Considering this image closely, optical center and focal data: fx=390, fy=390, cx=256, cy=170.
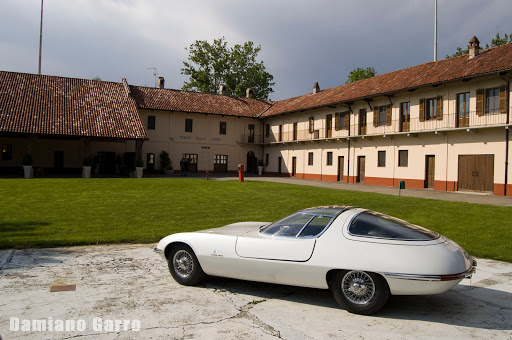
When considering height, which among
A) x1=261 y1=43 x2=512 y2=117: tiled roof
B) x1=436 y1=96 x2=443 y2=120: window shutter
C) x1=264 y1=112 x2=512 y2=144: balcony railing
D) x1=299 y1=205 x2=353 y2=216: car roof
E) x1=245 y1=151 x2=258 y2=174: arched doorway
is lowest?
x1=299 y1=205 x2=353 y2=216: car roof

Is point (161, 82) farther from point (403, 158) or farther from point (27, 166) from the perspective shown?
point (403, 158)

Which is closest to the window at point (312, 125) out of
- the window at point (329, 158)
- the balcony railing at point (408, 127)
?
the balcony railing at point (408, 127)

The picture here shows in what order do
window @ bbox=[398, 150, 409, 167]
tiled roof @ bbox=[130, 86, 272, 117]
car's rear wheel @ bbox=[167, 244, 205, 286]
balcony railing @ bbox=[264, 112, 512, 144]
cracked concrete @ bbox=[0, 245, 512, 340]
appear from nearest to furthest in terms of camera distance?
cracked concrete @ bbox=[0, 245, 512, 340], car's rear wheel @ bbox=[167, 244, 205, 286], balcony railing @ bbox=[264, 112, 512, 144], window @ bbox=[398, 150, 409, 167], tiled roof @ bbox=[130, 86, 272, 117]

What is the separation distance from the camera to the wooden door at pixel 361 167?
101 ft

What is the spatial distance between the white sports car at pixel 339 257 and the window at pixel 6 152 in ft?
108

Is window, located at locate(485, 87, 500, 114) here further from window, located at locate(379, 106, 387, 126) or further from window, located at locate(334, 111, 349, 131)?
window, located at locate(334, 111, 349, 131)

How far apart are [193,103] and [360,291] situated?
38427mm

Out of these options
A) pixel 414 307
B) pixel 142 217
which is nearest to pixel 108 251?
pixel 142 217

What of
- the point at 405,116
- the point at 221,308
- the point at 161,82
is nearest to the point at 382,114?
the point at 405,116

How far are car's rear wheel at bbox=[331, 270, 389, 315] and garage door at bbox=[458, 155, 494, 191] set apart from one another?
68.2ft

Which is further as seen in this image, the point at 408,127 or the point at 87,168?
the point at 87,168

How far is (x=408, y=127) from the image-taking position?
87.3ft

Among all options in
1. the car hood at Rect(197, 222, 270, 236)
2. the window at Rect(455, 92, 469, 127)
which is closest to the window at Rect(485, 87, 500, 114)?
the window at Rect(455, 92, 469, 127)

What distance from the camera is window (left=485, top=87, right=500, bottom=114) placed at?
21391 mm
